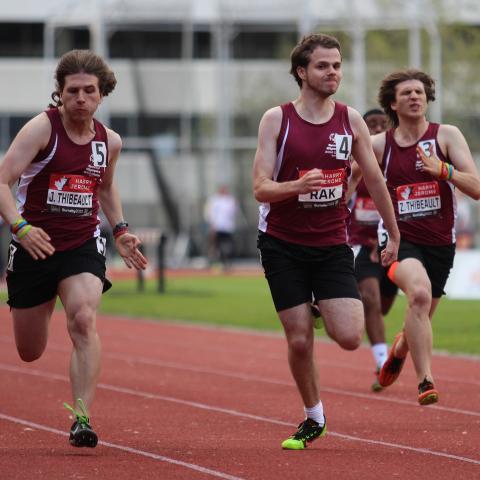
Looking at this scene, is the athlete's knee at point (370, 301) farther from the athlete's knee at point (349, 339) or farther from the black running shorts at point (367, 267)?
the athlete's knee at point (349, 339)

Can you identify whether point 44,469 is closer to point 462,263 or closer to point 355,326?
point 355,326

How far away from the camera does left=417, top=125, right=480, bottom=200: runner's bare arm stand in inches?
349

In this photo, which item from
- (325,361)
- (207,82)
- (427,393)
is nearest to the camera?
(427,393)

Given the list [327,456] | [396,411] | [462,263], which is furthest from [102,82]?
[462,263]

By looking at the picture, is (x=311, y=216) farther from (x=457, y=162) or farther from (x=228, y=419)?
(x=228, y=419)

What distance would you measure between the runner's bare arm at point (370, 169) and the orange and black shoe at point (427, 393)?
0.94 metres

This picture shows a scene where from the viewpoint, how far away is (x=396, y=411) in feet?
32.2

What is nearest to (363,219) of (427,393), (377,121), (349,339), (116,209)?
(377,121)

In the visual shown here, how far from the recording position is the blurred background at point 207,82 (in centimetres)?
3766

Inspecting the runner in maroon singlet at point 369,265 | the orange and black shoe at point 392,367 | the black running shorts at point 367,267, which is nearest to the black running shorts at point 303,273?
the orange and black shoe at point 392,367

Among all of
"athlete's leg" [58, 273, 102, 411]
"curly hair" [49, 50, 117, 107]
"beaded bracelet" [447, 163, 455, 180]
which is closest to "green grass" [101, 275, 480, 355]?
"beaded bracelet" [447, 163, 455, 180]

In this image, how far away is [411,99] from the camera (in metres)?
9.43

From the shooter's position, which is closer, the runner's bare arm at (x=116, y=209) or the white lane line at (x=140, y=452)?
the white lane line at (x=140, y=452)

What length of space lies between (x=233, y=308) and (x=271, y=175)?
47.7 feet
